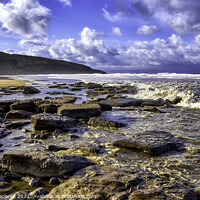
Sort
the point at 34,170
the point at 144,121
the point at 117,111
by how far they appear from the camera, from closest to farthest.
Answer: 1. the point at 34,170
2. the point at 144,121
3. the point at 117,111

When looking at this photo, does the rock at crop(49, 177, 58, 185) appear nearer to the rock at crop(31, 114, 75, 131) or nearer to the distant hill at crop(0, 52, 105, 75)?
the rock at crop(31, 114, 75, 131)

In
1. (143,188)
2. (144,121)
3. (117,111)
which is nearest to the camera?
(143,188)

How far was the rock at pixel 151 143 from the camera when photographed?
11.1 ft

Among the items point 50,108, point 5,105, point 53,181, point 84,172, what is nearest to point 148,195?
point 84,172

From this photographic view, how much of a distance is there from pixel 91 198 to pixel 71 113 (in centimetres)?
395

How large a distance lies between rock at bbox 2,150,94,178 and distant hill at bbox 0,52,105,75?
81440 millimetres

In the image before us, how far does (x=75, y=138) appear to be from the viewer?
13.7 ft

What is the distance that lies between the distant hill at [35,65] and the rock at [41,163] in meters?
81.4

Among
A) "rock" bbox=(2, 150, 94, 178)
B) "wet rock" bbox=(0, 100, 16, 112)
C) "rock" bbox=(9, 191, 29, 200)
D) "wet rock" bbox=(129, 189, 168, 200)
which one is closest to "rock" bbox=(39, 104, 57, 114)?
"wet rock" bbox=(0, 100, 16, 112)

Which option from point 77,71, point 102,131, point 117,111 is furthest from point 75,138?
point 77,71

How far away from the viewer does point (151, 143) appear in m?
3.48

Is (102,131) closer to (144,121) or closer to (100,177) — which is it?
(144,121)

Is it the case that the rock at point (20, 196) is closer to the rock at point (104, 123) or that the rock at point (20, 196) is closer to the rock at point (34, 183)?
the rock at point (34, 183)

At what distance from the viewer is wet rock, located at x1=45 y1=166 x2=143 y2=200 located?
208 cm
